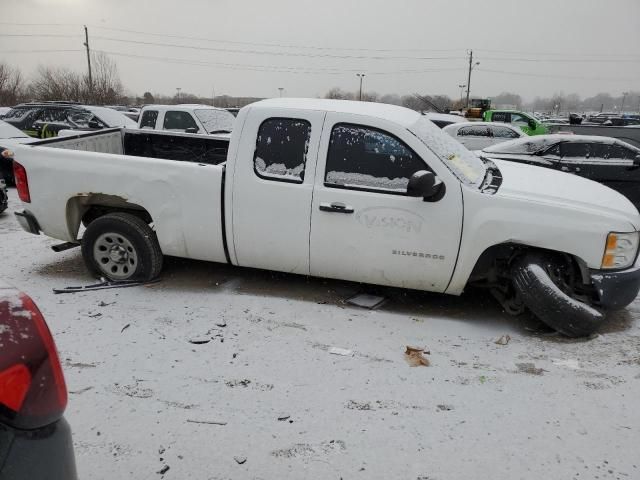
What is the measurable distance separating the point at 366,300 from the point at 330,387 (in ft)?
4.69

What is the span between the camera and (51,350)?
5.28ft

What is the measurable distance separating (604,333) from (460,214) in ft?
5.22

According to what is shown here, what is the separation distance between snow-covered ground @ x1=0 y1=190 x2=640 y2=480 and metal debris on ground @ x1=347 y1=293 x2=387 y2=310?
0.25ft

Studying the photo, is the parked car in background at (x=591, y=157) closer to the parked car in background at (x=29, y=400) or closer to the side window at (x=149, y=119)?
the side window at (x=149, y=119)

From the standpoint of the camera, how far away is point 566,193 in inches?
163

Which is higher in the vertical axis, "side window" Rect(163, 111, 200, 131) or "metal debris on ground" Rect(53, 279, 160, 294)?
"side window" Rect(163, 111, 200, 131)

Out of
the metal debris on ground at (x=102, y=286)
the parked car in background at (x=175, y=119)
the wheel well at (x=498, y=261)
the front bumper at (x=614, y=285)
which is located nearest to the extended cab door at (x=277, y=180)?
the metal debris on ground at (x=102, y=286)

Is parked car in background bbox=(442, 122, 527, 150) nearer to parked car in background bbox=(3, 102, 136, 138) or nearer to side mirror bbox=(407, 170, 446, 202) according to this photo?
parked car in background bbox=(3, 102, 136, 138)

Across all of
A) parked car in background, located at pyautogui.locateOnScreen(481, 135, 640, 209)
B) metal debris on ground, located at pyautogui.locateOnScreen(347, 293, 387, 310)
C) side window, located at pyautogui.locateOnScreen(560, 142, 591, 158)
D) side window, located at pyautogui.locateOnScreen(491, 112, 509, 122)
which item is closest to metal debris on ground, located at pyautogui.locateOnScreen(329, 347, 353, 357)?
metal debris on ground, located at pyautogui.locateOnScreen(347, 293, 387, 310)

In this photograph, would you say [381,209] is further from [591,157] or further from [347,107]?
[591,157]

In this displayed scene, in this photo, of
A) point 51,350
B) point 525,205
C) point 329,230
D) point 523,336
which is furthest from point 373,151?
point 51,350

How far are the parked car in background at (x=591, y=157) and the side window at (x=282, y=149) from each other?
577cm

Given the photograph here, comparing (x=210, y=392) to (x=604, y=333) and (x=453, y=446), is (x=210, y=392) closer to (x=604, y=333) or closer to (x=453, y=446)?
(x=453, y=446)

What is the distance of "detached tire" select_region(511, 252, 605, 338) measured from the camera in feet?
12.7
